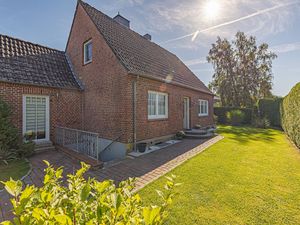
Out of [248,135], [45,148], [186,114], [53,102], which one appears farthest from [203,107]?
[45,148]

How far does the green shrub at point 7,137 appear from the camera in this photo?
21.7 ft

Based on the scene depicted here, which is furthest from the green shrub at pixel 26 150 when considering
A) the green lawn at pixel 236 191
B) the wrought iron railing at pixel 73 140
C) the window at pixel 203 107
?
the window at pixel 203 107

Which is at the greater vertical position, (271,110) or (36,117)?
(271,110)

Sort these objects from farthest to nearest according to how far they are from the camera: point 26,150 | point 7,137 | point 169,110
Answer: point 169,110 → point 26,150 → point 7,137

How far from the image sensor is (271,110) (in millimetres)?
19625

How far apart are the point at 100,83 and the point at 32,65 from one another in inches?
155

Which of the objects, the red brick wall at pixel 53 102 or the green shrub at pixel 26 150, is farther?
the red brick wall at pixel 53 102

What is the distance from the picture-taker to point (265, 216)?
3.32 m

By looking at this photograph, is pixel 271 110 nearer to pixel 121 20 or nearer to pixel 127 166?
pixel 121 20

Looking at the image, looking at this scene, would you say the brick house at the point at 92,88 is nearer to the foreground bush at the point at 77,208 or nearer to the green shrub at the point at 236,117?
the foreground bush at the point at 77,208

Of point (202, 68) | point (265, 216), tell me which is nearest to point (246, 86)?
point (202, 68)

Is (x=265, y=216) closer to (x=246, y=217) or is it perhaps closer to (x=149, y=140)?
(x=246, y=217)

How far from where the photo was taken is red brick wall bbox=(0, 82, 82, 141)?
25.3ft

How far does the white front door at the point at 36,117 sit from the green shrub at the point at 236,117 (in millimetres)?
20001
